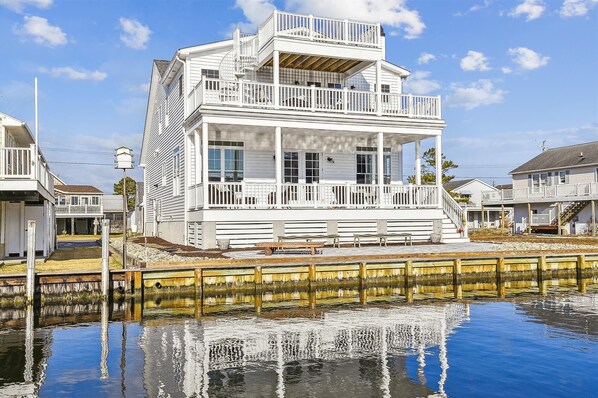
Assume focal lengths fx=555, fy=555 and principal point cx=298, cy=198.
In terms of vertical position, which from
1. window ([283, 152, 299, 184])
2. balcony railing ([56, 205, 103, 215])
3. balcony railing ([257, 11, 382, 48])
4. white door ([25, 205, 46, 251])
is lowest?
white door ([25, 205, 46, 251])

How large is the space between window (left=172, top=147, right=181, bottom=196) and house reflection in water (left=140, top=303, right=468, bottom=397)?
14.4m

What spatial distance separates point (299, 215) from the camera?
22.9m

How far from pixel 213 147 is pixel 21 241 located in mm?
8955

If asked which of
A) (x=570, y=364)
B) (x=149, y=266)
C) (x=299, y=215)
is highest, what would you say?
(x=299, y=215)

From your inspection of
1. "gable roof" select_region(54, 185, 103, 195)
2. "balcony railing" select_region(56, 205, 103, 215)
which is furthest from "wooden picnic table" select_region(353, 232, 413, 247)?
"gable roof" select_region(54, 185, 103, 195)

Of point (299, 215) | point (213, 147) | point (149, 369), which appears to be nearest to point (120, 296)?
point (149, 369)

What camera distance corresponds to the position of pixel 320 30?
24.6m

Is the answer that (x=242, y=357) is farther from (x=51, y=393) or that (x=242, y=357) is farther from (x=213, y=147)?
(x=213, y=147)

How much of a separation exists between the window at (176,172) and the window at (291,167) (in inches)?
209

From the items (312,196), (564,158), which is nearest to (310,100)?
(312,196)

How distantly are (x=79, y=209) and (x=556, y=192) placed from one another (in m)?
50.4

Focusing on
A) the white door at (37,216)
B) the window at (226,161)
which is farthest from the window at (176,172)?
the white door at (37,216)

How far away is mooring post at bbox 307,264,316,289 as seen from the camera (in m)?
17.6

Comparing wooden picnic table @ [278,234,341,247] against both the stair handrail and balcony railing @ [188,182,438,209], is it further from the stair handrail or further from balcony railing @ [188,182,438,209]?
the stair handrail
